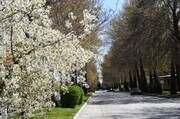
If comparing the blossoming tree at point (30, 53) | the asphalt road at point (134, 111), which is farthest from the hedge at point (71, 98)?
the blossoming tree at point (30, 53)

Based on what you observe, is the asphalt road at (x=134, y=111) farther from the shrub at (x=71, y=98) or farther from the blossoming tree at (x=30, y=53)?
the blossoming tree at (x=30, y=53)

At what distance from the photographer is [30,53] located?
8.34m

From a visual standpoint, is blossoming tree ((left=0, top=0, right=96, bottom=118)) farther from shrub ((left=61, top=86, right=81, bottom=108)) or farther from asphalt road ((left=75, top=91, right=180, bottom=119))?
shrub ((left=61, top=86, right=81, bottom=108))

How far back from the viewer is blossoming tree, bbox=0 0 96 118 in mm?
8000

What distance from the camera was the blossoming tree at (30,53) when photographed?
8000 mm

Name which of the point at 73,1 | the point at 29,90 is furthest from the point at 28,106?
the point at 73,1

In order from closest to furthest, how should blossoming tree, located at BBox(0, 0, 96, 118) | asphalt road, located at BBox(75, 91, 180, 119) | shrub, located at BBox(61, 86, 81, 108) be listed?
blossoming tree, located at BBox(0, 0, 96, 118) → asphalt road, located at BBox(75, 91, 180, 119) → shrub, located at BBox(61, 86, 81, 108)

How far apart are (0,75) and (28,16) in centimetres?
144

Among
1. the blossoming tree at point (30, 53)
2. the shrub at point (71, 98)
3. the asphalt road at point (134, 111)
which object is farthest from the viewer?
the shrub at point (71, 98)

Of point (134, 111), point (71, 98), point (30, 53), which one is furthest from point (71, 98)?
point (30, 53)

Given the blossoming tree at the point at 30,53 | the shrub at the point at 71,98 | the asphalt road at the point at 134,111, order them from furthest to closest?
the shrub at the point at 71,98, the asphalt road at the point at 134,111, the blossoming tree at the point at 30,53

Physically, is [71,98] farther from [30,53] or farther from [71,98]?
[30,53]

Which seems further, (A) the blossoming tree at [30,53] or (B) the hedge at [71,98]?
(B) the hedge at [71,98]

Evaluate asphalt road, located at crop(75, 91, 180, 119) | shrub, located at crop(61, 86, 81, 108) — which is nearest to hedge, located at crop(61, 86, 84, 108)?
shrub, located at crop(61, 86, 81, 108)
